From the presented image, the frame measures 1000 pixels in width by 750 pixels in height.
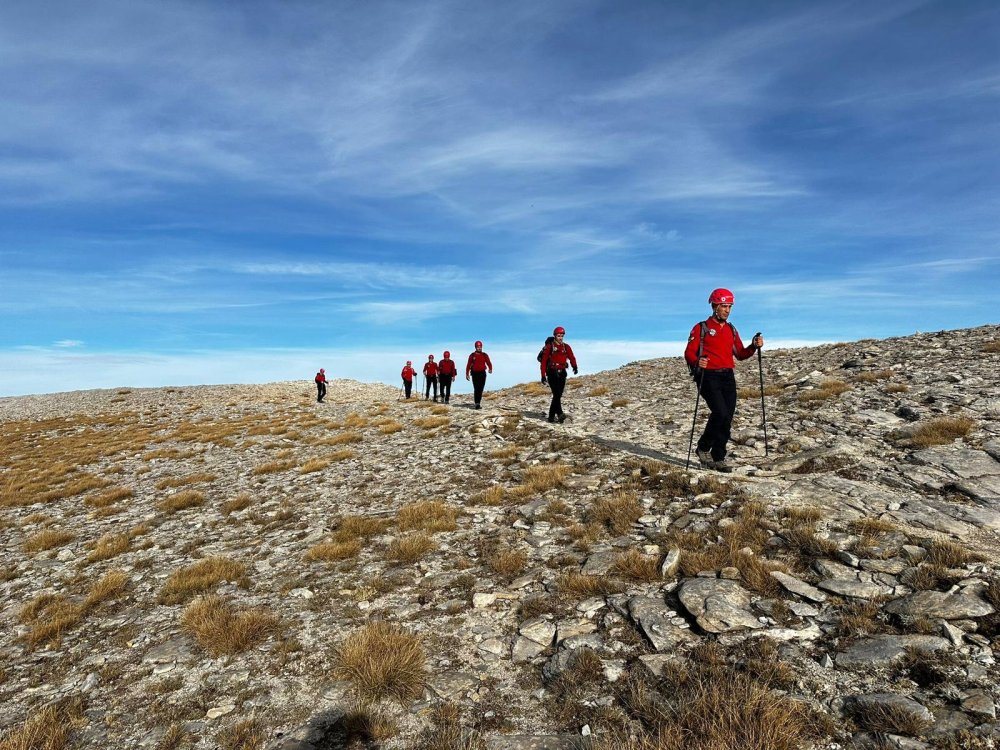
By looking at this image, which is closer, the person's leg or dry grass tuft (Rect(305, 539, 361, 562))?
dry grass tuft (Rect(305, 539, 361, 562))

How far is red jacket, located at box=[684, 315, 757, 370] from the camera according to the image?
1074 centimetres

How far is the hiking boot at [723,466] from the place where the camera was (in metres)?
10.6

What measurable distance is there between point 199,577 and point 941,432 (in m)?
15.0

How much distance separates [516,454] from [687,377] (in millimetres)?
15442

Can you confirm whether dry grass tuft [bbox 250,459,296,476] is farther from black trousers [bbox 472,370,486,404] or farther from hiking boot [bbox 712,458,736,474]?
hiking boot [bbox 712,458,736,474]

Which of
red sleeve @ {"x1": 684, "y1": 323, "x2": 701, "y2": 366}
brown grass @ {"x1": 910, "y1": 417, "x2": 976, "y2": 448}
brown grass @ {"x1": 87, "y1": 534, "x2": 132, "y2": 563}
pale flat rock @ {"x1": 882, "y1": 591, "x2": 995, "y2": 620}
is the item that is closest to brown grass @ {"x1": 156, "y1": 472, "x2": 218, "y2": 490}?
brown grass @ {"x1": 87, "y1": 534, "x2": 132, "y2": 563}

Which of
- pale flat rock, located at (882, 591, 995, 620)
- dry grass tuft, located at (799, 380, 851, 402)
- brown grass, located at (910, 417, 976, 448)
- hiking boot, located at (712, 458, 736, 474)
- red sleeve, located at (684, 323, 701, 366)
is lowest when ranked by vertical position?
pale flat rock, located at (882, 591, 995, 620)

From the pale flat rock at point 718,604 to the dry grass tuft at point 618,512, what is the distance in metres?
2.13

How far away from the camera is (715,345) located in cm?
1077

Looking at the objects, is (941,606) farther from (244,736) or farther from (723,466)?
(244,736)

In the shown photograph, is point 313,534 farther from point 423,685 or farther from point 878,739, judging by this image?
point 878,739

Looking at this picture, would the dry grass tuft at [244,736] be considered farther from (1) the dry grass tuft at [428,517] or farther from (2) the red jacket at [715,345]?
(2) the red jacket at [715,345]

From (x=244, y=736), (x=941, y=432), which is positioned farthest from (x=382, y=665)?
(x=941, y=432)

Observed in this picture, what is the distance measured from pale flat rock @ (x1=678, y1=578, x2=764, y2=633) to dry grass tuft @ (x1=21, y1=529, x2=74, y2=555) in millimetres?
14680
